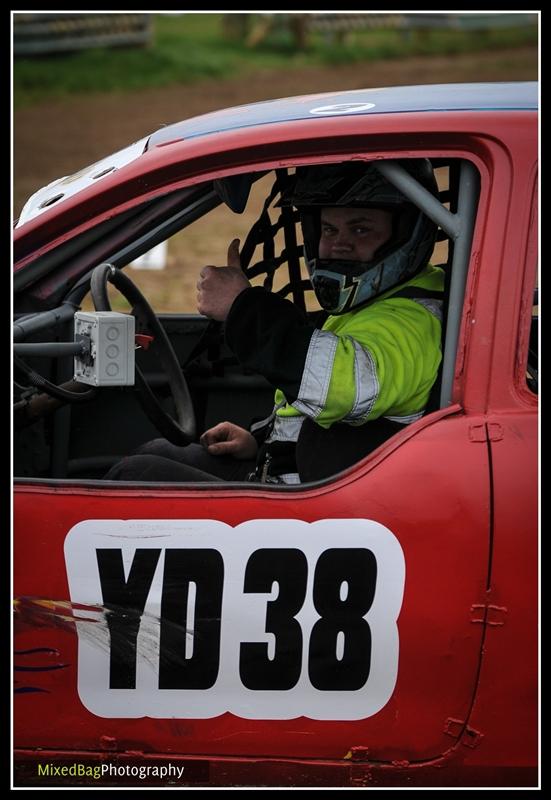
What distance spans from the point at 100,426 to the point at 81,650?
1.23 meters

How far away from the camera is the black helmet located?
2.45 meters

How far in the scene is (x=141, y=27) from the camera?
23.5 m

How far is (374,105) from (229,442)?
1.07m

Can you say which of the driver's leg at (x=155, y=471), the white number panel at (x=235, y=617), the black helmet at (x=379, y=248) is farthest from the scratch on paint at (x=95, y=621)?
the black helmet at (x=379, y=248)

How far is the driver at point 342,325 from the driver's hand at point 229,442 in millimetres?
318

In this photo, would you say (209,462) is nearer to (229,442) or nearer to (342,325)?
(229,442)

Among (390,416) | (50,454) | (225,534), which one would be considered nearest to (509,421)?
(390,416)

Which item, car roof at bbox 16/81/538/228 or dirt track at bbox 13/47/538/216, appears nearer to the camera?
car roof at bbox 16/81/538/228

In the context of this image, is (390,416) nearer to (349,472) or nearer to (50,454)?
(349,472)

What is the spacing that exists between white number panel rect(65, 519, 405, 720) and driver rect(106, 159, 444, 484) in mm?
293

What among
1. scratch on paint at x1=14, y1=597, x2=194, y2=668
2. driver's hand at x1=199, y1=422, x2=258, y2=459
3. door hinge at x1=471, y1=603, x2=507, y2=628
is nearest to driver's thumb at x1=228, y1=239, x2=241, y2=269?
driver's hand at x1=199, y1=422, x2=258, y2=459

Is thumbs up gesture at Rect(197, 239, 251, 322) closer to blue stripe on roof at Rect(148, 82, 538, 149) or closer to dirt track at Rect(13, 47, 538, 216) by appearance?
blue stripe on roof at Rect(148, 82, 538, 149)

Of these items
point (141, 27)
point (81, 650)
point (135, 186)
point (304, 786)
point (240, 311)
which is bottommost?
point (304, 786)

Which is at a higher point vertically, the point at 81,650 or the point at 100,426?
the point at 100,426
